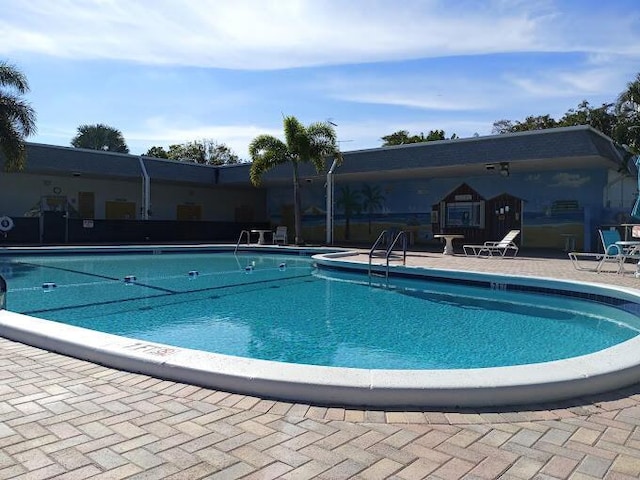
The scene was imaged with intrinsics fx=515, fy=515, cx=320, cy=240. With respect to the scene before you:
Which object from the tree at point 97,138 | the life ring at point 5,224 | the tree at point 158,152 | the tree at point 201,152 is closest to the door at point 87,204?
the life ring at point 5,224

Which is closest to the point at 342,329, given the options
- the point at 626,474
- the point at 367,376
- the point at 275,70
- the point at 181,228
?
the point at 367,376

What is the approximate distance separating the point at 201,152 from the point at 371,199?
23.4m

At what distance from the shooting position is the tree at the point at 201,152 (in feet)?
140

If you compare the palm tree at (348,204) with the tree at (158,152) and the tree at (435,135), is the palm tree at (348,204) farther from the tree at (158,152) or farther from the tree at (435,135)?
the tree at (158,152)

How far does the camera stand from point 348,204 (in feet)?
80.4

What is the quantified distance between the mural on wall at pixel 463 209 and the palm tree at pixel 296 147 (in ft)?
11.3

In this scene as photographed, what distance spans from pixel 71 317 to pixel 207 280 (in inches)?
163

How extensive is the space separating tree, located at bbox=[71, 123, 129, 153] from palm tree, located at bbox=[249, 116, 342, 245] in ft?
78.7

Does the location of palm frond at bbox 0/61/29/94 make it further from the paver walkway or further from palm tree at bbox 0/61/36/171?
the paver walkway

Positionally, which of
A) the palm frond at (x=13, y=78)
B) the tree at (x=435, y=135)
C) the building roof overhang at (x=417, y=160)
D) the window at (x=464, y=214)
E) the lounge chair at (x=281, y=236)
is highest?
the tree at (x=435, y=135)

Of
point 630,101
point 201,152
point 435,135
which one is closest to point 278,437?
point 630,101

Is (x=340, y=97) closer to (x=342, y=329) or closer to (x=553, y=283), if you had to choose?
(x=553, y=283)

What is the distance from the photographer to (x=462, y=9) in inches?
343

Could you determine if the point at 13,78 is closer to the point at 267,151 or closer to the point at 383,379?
the point at 267,151
